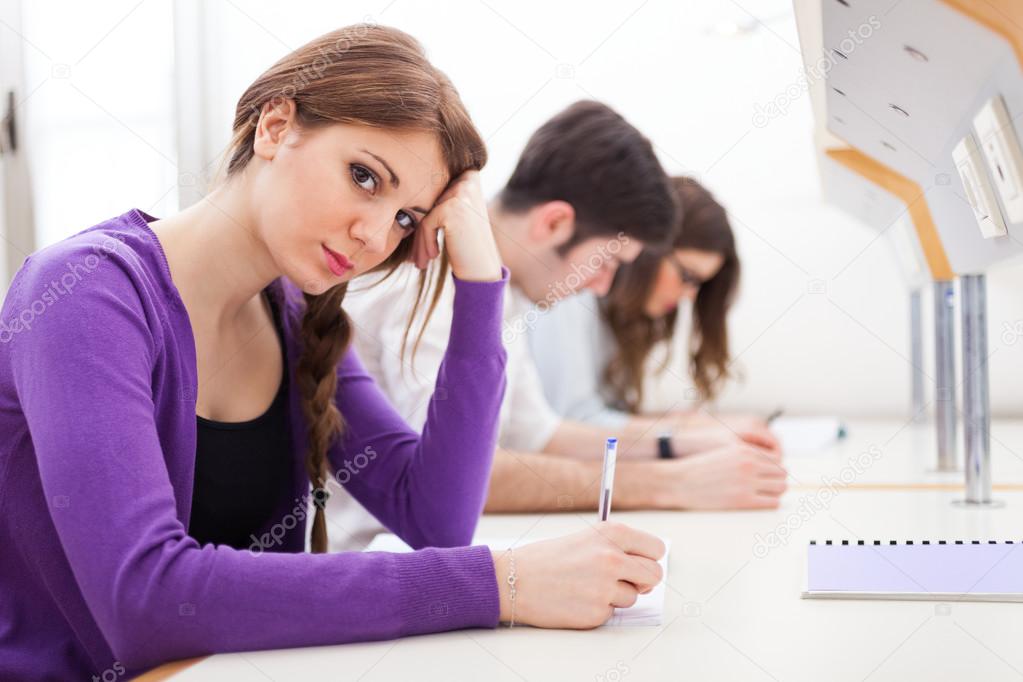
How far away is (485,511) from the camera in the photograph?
1461mm

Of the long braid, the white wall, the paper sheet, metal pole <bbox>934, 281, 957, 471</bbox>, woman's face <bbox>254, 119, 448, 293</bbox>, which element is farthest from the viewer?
the white wall

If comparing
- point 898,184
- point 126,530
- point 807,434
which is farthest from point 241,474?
point 807,434

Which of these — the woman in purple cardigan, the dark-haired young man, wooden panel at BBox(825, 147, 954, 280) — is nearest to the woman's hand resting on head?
the woman in purple cardigan

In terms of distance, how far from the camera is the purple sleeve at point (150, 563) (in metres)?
0.68

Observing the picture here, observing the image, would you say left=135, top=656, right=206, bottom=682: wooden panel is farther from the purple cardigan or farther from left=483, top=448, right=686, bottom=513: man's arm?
left=483, top=448, right=686, bottom=513: man's arm

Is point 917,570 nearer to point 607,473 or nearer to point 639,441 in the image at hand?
point 607,473

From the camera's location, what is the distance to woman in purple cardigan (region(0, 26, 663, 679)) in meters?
0.69

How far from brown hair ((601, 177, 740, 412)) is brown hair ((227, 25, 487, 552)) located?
138cm

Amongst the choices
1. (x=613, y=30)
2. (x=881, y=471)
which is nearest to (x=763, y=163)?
(x=613, y=30)

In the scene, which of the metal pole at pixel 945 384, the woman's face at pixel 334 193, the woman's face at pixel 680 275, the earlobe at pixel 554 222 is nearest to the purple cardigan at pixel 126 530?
the woman's face at pixel 334 193

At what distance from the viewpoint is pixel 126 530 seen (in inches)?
26.9

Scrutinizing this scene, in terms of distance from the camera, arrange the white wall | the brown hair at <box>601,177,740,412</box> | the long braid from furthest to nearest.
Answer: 1. the white wall
2. the brown hair at <box>601,177,740,412</box>
3. the long braid

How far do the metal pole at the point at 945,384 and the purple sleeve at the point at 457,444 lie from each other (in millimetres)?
1009

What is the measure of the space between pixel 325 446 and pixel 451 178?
323mm
